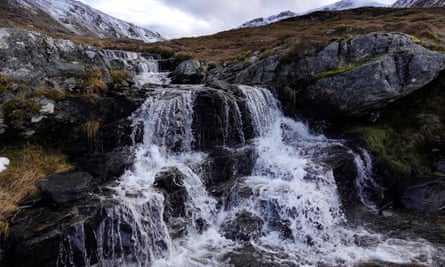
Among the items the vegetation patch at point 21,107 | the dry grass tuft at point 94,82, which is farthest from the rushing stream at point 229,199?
the vegetation patch at point 21,107

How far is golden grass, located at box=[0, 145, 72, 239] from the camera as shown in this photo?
7289 mm

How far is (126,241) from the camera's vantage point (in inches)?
300

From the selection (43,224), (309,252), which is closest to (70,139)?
(43,224)

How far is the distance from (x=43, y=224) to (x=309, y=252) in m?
7.30

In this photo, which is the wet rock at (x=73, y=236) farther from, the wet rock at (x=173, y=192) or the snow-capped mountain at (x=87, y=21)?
the snow-capped mountain at (x=87, y=21)

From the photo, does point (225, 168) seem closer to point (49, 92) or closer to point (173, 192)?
point (173, 192)

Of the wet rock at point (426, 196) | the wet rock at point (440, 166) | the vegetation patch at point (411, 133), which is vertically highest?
the vegetation patch at point (411, 133)

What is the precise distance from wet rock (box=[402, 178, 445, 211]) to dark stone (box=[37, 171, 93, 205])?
11670 mm

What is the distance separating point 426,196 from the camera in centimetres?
1050

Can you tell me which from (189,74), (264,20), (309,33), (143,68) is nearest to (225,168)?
(189,74)

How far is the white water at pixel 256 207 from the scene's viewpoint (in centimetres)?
782

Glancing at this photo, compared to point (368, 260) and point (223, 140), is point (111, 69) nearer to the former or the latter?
point (223, 140)

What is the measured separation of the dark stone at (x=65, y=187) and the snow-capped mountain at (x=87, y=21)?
261 feet

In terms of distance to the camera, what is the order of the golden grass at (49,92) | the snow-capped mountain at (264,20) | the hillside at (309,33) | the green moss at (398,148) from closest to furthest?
the golden grass at (49,92) < the green moss at (398,148) < the hillside at (309,33) < the snow-capped mountain at (264,20)
